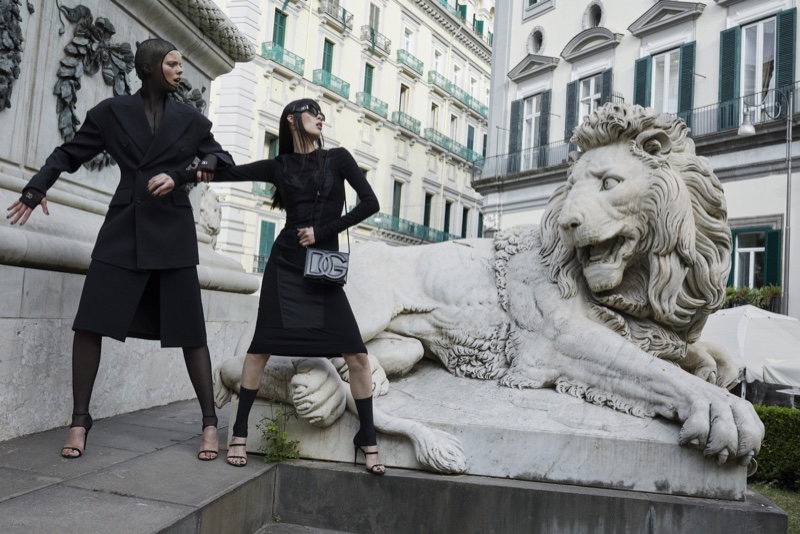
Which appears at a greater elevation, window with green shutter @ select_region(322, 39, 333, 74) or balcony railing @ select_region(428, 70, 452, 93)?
balcony railing @ select_region(428, 70, 452, 93)

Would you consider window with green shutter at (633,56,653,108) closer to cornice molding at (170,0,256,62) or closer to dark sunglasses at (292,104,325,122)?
cornice molding at (170,0,256,62)

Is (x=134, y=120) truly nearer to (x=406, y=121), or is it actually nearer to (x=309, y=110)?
(x=309, y=110)

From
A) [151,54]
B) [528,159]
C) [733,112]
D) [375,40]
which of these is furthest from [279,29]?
[151,54]

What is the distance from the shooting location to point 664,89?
2047 cm

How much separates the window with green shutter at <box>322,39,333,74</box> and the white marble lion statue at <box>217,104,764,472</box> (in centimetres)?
2955

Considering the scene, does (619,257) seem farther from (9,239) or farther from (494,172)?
(494,172)

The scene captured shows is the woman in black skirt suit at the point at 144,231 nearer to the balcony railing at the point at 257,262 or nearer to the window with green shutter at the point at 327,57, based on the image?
the balcony railing at the point at 257,262

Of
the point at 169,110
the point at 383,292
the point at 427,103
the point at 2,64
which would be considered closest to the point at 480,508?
the point at 383,292

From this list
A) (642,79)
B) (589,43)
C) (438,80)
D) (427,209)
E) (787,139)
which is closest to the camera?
(787,139)

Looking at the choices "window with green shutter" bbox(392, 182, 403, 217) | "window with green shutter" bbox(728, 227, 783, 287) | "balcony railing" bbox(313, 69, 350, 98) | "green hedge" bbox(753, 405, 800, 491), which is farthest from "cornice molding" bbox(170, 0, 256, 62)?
"window with green shutter" bbox(392, 182, 403, 217)

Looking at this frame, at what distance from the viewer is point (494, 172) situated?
2528cm

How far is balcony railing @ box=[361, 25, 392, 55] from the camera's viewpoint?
34.2 meters

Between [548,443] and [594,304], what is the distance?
718 mm

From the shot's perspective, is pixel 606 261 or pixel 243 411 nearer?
pixel 243 411
